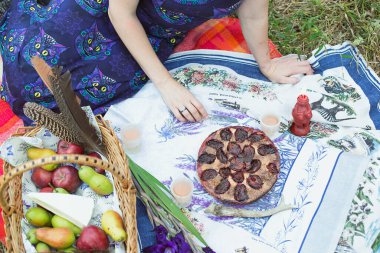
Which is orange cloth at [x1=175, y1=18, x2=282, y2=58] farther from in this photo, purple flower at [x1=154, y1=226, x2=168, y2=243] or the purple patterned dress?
purple flower at [x1=154, y1=226, x2=168, y2=243]

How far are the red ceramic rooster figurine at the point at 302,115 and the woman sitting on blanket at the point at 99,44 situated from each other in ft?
1.14

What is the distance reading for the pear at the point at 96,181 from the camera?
165 centimetres

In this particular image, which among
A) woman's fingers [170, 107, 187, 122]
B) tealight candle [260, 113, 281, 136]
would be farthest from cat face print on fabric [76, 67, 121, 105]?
tealight candle [260, 113, 281, 136]

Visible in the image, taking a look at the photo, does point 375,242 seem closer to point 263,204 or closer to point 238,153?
point 263,204

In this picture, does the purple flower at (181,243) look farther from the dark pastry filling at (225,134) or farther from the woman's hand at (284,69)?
the woman's hand at (284,69)

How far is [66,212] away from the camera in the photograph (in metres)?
1.56

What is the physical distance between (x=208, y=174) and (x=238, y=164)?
11 cm

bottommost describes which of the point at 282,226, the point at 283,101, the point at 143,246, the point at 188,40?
the point at 143,246

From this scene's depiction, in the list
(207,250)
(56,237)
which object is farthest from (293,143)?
(56,237)

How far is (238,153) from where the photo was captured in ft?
6.30

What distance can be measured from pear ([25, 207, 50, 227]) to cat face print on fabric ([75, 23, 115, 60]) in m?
0.72

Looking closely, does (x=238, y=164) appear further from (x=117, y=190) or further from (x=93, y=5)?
(x=93, y=5)

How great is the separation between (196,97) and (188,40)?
12.9 inches

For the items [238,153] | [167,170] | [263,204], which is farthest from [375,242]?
[167,170]
